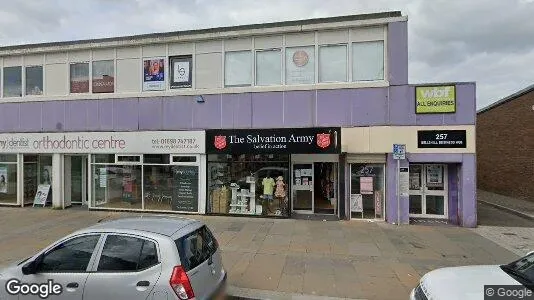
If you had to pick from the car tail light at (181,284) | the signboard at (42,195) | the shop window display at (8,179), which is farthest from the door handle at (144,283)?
the shop window display at (8,179)

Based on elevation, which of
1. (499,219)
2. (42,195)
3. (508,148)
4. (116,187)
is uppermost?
(508,148)

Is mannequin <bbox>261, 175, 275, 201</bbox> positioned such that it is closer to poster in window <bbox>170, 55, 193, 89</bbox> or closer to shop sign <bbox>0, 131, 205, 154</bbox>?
shop sign <bbox>0, 131, 205, 154</bbox>

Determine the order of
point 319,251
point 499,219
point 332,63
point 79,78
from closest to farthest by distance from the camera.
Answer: point 319,251 < point 332,63 < point 499,219 < point 79,78

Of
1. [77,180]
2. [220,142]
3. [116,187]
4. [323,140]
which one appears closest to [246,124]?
[220,142]

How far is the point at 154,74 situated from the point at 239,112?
363 cm

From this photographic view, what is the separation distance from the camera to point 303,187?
1233 cm

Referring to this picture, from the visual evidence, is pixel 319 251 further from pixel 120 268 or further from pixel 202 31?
pixel 202 31

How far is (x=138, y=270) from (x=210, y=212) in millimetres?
8354

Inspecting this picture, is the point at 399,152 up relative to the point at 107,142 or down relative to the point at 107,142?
down

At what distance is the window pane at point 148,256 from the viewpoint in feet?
13.1

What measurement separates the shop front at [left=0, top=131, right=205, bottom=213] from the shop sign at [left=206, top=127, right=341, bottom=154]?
0.69 m

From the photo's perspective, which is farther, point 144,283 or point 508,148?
point 508,148

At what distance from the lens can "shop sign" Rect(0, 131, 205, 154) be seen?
1237 centimetres

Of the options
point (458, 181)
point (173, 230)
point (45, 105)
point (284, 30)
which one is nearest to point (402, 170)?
point (458, 181)
